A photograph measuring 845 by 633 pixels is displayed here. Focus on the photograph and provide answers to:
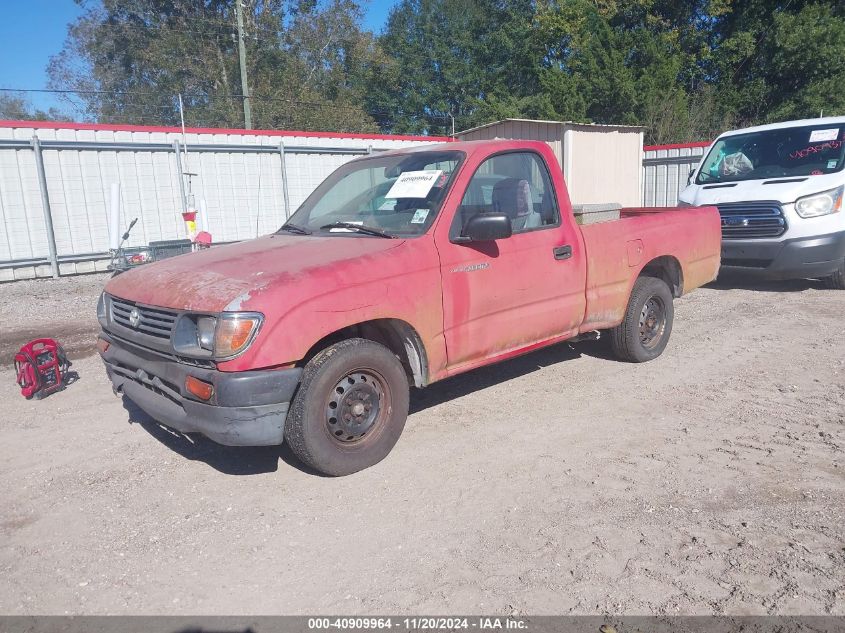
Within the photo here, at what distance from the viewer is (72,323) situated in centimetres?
859

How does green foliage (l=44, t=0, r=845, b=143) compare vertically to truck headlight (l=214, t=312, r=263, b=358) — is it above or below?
above

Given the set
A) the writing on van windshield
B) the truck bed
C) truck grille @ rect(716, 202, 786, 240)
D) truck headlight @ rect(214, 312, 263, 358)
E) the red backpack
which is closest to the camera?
truck headlight @ rect(214, 312, 263, 358)

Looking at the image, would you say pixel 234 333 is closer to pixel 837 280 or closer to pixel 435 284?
pixel 435 284

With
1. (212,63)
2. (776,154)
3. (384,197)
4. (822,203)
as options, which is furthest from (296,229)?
(212,63)

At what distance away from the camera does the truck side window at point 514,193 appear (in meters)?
4.62

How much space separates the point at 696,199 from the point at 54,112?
38.8m

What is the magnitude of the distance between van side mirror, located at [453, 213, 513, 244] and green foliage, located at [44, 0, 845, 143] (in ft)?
81.6

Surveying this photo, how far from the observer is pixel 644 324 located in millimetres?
6105

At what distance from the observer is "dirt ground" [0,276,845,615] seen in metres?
2.91

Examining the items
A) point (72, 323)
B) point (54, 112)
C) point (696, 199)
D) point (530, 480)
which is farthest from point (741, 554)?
point (54, 112)

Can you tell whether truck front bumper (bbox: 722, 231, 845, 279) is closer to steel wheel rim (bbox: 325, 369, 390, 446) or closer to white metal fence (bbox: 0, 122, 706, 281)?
steel wheel rim (bbox: 325, 369, 390, 446)

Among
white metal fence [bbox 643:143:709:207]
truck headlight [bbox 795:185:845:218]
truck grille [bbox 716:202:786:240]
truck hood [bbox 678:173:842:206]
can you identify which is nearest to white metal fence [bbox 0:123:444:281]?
white metal fence [bbox 643:143:709:207]

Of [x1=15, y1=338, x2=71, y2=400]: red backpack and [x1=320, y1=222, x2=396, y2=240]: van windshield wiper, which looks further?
[x1=15, y1=338, x2=71, y2=400]: red backpack

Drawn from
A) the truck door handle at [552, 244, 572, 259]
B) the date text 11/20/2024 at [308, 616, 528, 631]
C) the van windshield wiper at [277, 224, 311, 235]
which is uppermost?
the van windshield wiper at [277, 224, 311, 235]
